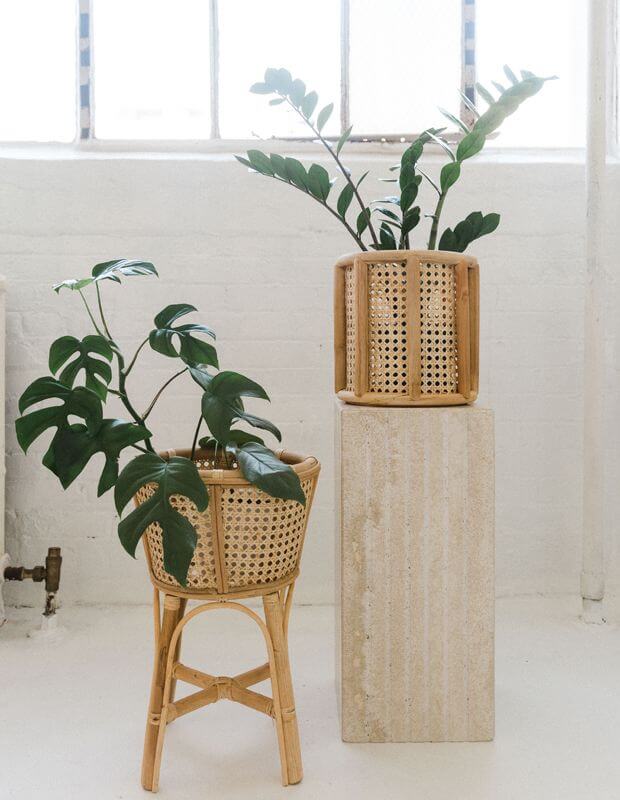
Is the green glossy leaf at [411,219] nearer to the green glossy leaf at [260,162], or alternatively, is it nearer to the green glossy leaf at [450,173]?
the green glossy leaf at [450,173]

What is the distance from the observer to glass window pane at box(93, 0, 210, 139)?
97.3 inches

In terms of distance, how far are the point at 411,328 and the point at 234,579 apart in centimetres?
59

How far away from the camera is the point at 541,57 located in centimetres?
253

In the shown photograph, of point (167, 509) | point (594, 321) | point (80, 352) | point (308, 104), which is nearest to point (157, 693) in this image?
point (167, 509)

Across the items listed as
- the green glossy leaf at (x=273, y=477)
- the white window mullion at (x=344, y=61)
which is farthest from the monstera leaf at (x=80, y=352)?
the white window mullion at (x=344, y=61)

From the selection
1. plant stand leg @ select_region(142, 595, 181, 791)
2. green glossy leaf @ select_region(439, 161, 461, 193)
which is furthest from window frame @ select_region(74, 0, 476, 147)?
plant stand leg @ select_region(142, 595, 181, 791)

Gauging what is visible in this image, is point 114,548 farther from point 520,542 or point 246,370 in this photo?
point 520,542

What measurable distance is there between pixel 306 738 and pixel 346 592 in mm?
323

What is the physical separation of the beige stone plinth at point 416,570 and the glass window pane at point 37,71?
1666 millimetres

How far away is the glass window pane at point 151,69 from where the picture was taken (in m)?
2.47

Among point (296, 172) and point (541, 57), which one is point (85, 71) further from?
point (541, 57)

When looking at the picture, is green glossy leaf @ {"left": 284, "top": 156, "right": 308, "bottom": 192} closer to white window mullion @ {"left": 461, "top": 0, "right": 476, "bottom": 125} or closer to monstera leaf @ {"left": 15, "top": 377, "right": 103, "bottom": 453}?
monstera leaf @ {"left": 15, "top": 377, "right": 103, "bottom": 453}

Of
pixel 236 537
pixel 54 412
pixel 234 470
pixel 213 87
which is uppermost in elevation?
pixel 213 87

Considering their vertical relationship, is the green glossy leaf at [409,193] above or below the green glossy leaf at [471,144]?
below
